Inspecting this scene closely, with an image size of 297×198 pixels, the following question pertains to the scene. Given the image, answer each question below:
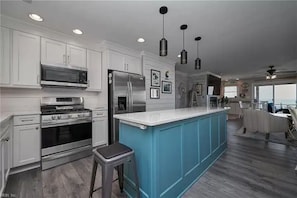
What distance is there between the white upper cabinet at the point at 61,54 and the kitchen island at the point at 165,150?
77.6 inches

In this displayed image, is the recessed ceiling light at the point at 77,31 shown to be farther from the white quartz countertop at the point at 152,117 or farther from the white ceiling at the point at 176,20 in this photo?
the white quartz countertop at the point at 152,117

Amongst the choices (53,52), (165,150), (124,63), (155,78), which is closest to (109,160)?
(165,150)

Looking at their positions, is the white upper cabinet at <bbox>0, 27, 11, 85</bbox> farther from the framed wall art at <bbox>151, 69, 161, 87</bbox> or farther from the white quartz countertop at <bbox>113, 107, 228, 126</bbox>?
the framed wall art at <bbox>151, 69, 161, 87</bbox>

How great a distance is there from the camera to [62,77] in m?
2.83

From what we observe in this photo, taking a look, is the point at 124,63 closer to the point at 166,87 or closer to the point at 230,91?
the point at 166,87

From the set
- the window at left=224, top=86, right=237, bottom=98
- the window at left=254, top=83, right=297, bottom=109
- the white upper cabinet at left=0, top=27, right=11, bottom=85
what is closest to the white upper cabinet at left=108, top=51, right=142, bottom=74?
the white upper cabinet at left=0, top=27, right=11, bottom=85

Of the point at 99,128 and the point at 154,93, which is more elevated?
the point at 154,93

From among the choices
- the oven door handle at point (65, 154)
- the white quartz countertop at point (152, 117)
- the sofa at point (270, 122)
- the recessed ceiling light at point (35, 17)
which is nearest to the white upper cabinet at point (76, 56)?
the recessed ceiling light at point (35, 17)

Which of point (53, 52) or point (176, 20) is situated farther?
point (53, 52)

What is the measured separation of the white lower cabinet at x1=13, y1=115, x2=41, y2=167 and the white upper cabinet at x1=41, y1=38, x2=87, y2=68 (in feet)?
3.69

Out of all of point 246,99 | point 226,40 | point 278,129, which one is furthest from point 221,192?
point 246,99

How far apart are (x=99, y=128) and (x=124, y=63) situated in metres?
1.73

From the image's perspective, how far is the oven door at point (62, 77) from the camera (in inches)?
104

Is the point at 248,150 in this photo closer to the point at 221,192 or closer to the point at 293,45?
the point at 221,192
